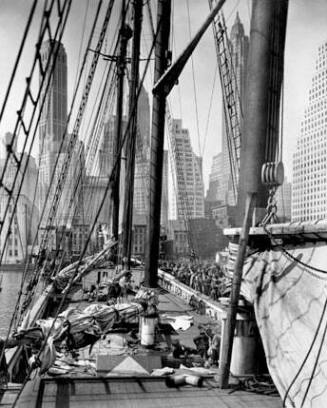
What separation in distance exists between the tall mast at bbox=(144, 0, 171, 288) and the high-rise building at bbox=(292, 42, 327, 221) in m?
85.3

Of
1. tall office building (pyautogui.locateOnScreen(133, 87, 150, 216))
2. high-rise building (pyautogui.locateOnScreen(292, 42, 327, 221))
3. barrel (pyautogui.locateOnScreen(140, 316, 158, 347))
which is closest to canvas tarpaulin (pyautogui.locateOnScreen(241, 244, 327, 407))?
barrel (pyautogui.locateOnScreen(140, 316, 158, 347))

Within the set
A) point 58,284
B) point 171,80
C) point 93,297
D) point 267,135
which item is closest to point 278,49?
point 267,135

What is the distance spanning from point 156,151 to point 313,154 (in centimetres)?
9454

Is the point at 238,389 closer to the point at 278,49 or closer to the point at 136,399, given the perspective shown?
the point at 136,399

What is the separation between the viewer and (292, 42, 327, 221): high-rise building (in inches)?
3580

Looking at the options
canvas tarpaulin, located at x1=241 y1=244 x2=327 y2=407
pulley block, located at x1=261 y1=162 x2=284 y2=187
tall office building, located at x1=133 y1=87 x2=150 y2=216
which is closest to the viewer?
canvas tarpaulin, located at x1=241 y1=244 x2=327 y2=407

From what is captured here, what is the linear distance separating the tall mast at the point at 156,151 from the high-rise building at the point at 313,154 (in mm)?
85271

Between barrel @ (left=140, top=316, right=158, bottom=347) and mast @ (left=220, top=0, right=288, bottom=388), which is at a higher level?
mast @ (left=220, top=0, right=288, bottom=388)

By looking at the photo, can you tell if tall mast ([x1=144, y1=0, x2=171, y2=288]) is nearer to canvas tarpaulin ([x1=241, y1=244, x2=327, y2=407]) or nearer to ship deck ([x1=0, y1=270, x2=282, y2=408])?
ship deck ([x1=0, y1=270, x2=282, y2=408])

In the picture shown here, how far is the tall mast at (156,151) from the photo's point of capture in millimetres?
8500

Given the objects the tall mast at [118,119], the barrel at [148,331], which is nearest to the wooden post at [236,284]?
the barrel at [148,331]

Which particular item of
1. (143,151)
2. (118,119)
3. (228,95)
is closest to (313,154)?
(143,151)

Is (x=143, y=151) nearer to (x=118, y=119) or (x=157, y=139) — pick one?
(x=118, y=119)

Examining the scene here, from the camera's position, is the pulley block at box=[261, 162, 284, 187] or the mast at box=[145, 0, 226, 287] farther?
the mast at box=[145, 0, 226, 287]
